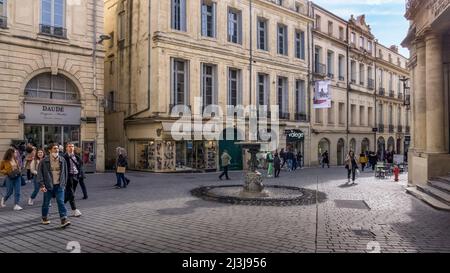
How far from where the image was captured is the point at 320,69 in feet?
116

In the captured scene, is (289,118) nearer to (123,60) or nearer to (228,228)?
(123,60)

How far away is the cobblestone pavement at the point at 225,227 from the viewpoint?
6.50 m

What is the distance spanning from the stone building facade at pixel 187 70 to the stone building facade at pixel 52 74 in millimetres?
2901

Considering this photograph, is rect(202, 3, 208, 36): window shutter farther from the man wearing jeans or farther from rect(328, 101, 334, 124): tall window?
the man wearing jeans

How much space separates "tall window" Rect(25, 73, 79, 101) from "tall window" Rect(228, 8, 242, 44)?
11585mm

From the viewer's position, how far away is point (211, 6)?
26.9 meters

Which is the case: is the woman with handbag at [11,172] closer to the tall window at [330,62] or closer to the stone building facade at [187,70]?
the stone building facade at [187,70]

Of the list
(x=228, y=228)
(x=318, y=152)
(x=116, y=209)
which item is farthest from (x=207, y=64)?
(x=228, y=228)

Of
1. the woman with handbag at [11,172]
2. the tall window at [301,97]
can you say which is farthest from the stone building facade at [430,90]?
the tall window at [301,97]

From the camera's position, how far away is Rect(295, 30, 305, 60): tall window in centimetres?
3331

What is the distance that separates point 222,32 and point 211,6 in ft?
6.18

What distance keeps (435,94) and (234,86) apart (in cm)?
1586

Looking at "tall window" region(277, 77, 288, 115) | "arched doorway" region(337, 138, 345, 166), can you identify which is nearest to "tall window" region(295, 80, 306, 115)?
"tall window" region(277, 77, 288, 115)

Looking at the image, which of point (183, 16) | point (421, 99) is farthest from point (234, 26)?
point (421, 99)
